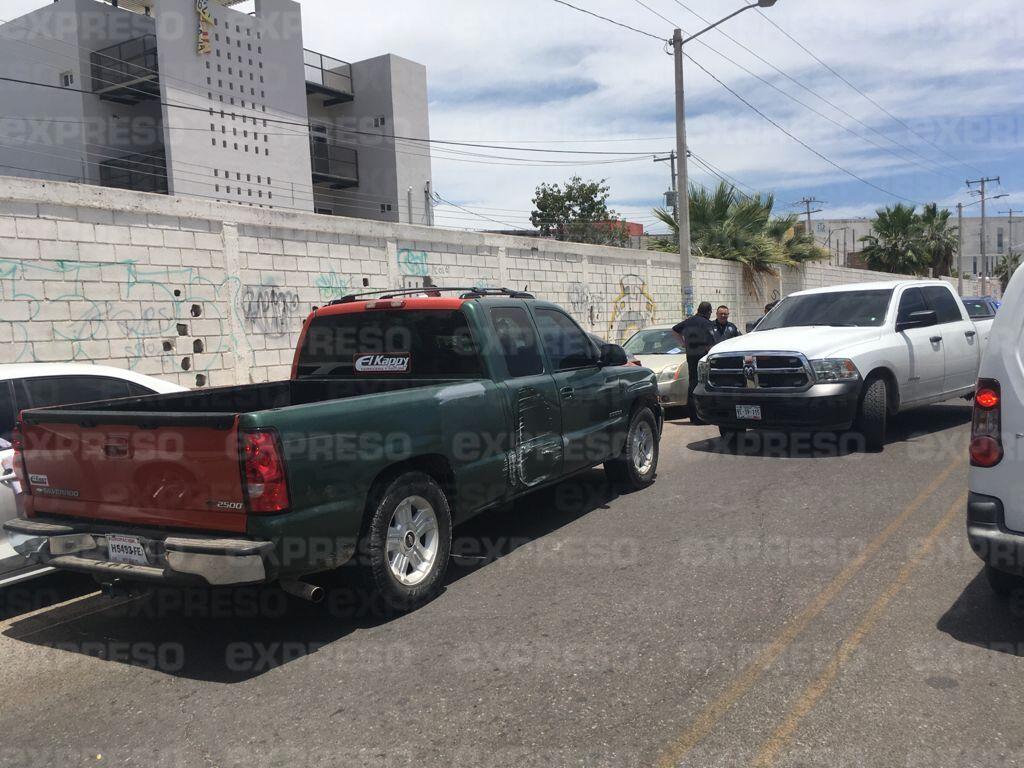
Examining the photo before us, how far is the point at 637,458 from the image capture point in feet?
26.0

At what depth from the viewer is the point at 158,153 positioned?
26219 mm

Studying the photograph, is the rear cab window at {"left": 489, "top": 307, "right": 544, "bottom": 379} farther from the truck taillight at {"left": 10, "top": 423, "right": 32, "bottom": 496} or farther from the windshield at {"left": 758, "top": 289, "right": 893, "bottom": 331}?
the windshield at {"left": 758, "top": 289, "right": 893, "bottom": 331}

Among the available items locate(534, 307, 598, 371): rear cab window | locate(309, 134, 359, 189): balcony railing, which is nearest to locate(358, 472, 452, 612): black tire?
locate(534, 307, 598, 371): rear cab window

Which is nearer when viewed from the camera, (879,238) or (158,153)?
(158,153)

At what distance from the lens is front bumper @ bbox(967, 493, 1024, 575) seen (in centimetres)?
402

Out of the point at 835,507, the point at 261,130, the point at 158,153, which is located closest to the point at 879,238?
the point at 261,130

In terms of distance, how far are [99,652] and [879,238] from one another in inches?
1948

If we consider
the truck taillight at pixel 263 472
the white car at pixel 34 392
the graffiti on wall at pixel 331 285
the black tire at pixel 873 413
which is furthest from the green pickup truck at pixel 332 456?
the graffiti on wall at pixel 331 285

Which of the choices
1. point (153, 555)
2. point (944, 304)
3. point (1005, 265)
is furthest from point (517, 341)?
point (1005, 265)

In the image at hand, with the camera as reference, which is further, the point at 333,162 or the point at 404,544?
the point at 333,162

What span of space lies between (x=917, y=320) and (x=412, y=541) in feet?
24.1

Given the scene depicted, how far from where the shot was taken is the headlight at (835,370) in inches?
352

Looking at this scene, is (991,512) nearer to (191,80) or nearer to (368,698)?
(368,698)

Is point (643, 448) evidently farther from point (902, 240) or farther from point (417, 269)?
point (902, 240)
